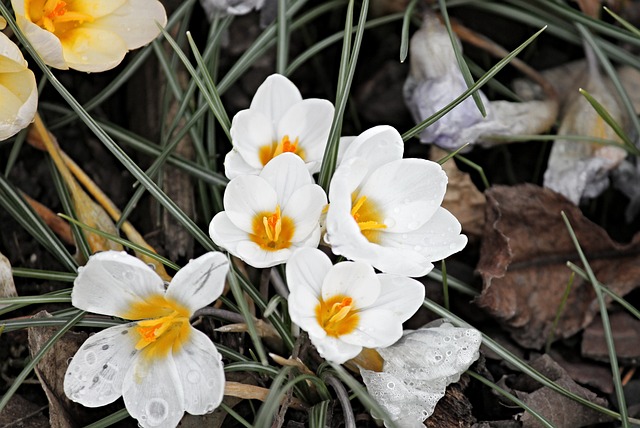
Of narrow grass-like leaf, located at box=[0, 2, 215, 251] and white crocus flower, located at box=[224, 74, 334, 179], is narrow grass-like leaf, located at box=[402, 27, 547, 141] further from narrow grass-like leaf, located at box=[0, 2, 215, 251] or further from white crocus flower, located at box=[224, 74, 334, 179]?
narrow grass-like leaf, located at box=[0, 2, 215, 251]

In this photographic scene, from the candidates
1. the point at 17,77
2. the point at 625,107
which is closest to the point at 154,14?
the point at 17,77

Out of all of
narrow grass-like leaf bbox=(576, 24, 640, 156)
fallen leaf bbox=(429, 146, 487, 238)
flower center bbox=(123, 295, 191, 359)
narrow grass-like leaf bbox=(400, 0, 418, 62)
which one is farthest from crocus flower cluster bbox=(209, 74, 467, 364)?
narrow grass-like leaf bbox=(576, 24, 640, 156)

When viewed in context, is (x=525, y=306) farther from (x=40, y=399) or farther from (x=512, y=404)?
(x=40, y=399)

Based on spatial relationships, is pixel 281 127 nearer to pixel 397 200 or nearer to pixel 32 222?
pixel 397 200

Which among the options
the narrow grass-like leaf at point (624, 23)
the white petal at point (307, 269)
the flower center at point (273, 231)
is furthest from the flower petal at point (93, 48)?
the narrow grass-like leaf at point (624, 23)

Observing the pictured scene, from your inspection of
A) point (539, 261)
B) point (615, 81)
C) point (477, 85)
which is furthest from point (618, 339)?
point (477, 85)

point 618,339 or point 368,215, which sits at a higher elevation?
point 368,215
